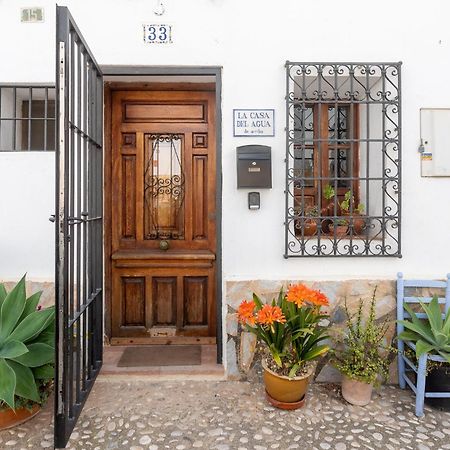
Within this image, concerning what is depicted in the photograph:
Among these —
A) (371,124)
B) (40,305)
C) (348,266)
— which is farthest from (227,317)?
(371,124)

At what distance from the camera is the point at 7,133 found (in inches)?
118

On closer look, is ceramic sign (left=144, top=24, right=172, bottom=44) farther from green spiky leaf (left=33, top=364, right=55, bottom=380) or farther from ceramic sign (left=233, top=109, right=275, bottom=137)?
green spiky leaf (left=33, top=364, right=55, bottom=380)

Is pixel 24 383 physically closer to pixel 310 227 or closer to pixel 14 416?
pixel 14 416

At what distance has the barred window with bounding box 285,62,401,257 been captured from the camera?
9.39 feet

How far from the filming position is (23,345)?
215 cm

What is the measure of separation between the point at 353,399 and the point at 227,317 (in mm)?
1023

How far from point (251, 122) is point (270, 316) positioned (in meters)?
1.41

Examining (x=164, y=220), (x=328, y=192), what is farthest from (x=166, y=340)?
(x=328, y=192)

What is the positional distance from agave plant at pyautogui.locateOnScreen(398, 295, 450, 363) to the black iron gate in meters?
2.13

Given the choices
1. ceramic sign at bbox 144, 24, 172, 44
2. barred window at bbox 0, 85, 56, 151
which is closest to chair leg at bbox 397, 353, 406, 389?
ceramic sign at bbox 144, 24, 172, 44

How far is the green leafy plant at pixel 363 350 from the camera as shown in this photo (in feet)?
8.47

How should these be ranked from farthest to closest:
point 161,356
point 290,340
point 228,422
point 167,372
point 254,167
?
point 161,356 → point 167,372 → point 254,167 → point 290,340 → point 228,422

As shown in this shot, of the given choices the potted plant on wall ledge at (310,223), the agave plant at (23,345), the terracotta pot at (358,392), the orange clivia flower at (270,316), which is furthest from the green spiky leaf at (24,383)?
the potted plant on wall ledge at (310,223)

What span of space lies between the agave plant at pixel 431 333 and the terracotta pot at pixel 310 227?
0.87 meters
